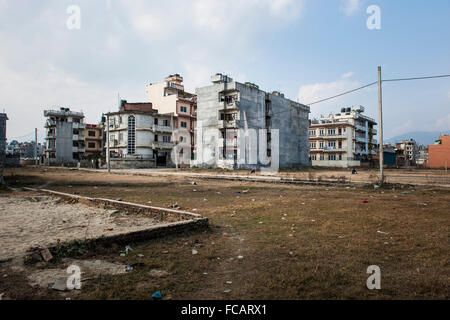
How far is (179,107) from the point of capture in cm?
5484

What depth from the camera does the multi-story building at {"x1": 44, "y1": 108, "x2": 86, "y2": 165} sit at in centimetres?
6612

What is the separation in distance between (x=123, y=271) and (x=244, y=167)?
3984cm

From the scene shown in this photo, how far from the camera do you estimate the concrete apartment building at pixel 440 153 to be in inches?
2325

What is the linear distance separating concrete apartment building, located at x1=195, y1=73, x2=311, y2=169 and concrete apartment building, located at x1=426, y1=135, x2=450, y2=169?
109 ft

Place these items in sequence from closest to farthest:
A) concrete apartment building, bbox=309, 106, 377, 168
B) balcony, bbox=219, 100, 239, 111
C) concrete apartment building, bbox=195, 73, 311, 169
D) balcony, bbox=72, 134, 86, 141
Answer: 1. balcony, bbox=219, 100, 239, 111
2. concrete apartment building, bbox=195, 73, 311, 169
3. concrete apartment building, bbox=309, 106, 377, 168
4. balcony, bbox=72, 134, 86, 141

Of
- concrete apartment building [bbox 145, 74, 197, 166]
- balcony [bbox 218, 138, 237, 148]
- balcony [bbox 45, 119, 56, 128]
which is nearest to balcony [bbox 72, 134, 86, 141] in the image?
balcony [bbox 45, 119, 56, 128]

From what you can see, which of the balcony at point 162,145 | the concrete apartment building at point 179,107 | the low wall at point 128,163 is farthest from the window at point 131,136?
the concrete apartment building at point 179,107

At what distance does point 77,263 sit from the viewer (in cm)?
432

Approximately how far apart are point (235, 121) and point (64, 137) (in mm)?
45809

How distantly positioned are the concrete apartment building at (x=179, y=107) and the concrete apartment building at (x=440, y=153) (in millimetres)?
51033

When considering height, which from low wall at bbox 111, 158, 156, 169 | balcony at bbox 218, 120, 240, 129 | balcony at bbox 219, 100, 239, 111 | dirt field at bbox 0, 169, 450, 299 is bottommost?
dirt field at bbox 0, 169, 450, 299

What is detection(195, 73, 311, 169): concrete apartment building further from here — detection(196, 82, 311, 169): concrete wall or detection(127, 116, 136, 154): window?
detection(127, 116, 136, 154): window
